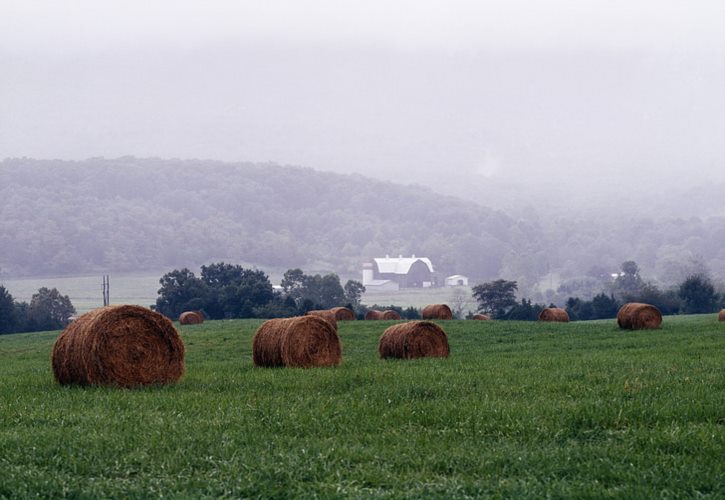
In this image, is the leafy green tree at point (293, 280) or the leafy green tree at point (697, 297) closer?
the leafy green tree at point (697, 297)

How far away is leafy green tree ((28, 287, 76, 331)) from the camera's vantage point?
10656 cm

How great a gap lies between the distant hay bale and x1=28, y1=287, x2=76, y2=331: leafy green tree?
287ft

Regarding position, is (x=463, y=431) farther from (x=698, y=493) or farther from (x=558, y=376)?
(x=558, y=376)

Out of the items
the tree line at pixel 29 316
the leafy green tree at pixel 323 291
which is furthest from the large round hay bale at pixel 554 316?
the leafy green tree at pixel 323 291

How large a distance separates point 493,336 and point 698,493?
37521mm

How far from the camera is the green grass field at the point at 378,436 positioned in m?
9.45

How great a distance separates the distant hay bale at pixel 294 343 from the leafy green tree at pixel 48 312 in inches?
3445

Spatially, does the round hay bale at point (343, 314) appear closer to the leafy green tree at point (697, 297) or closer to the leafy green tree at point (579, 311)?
the leafy green tree at point (579, 311)

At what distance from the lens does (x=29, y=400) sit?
15.7m

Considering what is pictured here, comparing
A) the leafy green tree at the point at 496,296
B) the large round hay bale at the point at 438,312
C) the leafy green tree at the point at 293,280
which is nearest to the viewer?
the large round hay bale at the point at 438,312

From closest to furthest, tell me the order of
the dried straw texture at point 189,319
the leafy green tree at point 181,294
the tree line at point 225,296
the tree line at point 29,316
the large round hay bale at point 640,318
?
the large round hay bale at point 640,318
the dried straw texture at point 189,319
the tree line at point 225,296
the tree line at point 29,316
the leafy green tree at point 181,294

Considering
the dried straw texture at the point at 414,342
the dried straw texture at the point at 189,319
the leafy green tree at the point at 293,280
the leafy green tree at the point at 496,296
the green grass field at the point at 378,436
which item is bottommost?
the green grass field at the point at 378,436

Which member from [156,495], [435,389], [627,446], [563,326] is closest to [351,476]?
[156,495]

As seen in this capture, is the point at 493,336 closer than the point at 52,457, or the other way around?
the point at 52,457
